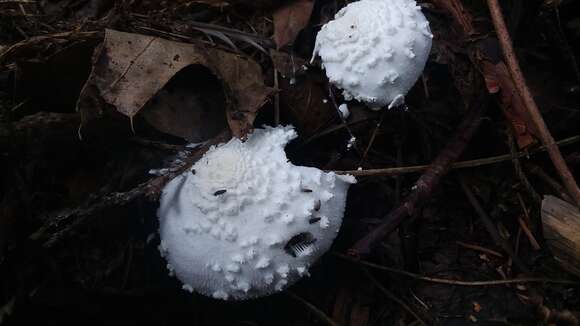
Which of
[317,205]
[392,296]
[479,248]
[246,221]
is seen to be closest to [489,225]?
[479,248]

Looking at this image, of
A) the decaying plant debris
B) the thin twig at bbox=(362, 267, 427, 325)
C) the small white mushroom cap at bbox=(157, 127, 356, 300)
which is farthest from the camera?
the thin twig at bbox=(362, 267, 427, 325)

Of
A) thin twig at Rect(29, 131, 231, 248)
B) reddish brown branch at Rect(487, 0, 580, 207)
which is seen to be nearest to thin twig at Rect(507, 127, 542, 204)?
reddish brown branch at Rect(487, 0, 580, 207)

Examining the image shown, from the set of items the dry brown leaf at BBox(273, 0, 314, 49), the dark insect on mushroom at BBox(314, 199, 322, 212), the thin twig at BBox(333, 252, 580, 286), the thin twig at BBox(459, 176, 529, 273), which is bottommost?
the thin twig at BBox(333, 252, 580, 286)

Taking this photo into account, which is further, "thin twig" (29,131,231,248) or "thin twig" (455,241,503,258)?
"thin twig" (455,241,503,258)

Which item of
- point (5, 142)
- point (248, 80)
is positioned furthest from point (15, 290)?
point (248, 80)

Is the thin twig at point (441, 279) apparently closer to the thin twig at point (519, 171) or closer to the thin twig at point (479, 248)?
the thin twig at point (479, 248)

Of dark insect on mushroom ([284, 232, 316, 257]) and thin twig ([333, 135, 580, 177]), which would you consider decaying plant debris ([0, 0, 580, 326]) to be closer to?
thin twig ([333, 135, 580, 177])
